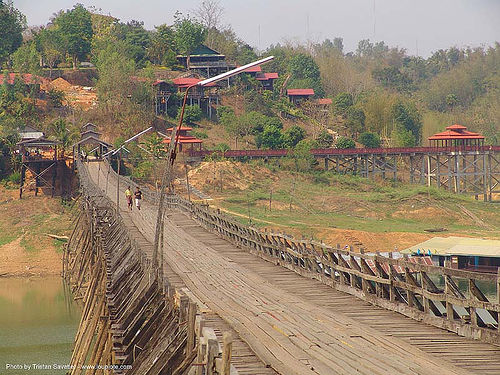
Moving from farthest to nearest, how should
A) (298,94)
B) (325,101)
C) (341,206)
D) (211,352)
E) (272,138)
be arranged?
(325,101) < (298,94) < (272,138) < (341,206) < (211,352)

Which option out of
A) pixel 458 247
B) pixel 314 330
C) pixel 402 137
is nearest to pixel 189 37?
pixel 402 137

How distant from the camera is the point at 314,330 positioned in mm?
14812

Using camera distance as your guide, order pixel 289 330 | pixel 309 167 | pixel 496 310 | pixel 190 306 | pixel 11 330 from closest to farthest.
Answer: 1. pixel 190 306
2. pixel 496 310
3. pixel 289 330
4. pixel 11 330
5. pixel 309 167

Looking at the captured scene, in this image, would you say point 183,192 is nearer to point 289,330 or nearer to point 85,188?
point 85,188

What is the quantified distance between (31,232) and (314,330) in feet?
163

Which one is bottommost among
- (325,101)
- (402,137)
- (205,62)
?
(402,137)

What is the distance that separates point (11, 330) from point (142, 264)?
66.6 feet

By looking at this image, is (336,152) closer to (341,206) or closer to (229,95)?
(341,206)

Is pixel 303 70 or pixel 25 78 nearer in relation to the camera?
pixel 25 78

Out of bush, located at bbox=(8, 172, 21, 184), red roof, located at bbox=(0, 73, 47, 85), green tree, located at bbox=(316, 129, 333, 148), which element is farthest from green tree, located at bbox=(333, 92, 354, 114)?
bush, located at bbox=(8, 172, 21, 184)

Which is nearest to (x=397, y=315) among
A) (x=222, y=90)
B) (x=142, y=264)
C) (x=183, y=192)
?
(x=142, y=264)

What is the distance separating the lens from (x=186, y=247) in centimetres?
2928

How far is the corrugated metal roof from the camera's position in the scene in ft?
159

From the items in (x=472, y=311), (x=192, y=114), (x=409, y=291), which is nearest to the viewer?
(x=472, y=311)
